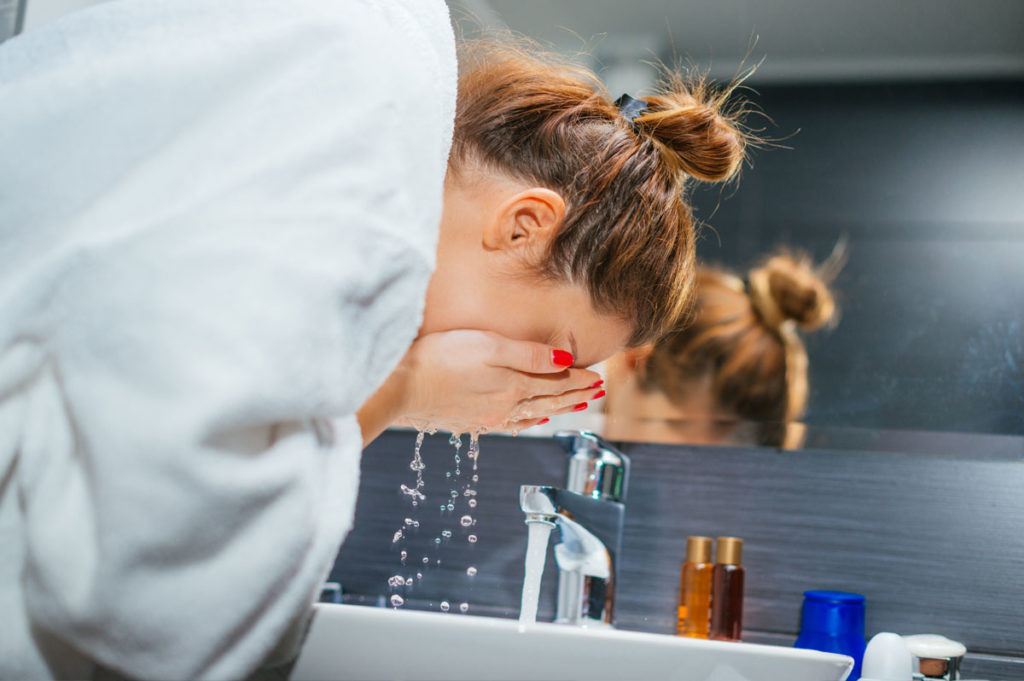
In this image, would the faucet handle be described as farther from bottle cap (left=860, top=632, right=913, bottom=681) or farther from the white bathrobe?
the white bathrobe

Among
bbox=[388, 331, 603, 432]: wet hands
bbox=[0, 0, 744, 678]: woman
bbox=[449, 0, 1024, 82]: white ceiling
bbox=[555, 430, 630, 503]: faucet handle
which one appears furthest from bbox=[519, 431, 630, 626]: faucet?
bbox=[449, 0, 1024, 82]: white ceiling

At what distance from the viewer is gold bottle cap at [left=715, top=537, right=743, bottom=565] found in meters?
1.00

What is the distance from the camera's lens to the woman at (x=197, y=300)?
0.50 metres

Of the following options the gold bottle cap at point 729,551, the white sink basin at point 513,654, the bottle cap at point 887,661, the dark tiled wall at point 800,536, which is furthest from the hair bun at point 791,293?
the white sink basin at point 513,654

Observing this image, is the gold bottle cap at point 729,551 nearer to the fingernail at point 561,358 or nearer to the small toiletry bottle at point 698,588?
the small toiletry bottle at point 698,588

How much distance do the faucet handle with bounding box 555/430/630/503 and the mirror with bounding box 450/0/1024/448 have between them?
135mm

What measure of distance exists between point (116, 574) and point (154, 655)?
0.06 meters

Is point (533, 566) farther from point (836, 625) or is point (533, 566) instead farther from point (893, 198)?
point (893, 198)

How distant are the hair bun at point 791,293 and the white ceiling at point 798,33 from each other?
9.7 inches

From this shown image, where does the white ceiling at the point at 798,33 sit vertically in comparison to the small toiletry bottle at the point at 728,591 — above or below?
above

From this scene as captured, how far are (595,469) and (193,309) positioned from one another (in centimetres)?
58

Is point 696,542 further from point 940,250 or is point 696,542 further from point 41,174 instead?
point 41,174

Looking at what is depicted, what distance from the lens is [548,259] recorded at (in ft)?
2.68

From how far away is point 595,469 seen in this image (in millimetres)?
995
